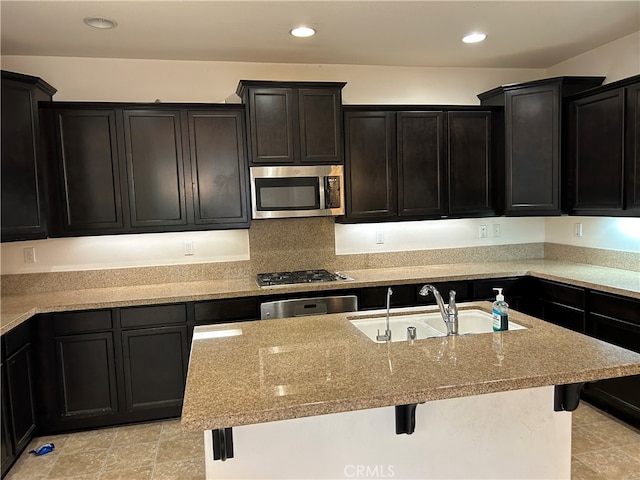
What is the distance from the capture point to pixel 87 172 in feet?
10.2

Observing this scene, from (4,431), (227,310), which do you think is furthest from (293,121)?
(4,431)

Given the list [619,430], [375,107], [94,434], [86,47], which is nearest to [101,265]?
[94,434]

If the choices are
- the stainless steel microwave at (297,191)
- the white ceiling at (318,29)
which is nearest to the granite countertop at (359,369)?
the stainless steel microwave at (297,191)

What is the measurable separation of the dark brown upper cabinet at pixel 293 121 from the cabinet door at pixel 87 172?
38.8 inches

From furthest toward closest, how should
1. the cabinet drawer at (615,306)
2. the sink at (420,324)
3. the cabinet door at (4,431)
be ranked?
the cabinet drawer at (615,306), the cabinet door at (4,431), the sink at (420,324)

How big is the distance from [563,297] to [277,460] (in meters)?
2.57

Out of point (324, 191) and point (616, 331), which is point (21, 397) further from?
point (616, 331)

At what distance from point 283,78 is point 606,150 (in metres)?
2.49

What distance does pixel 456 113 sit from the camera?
3.66m

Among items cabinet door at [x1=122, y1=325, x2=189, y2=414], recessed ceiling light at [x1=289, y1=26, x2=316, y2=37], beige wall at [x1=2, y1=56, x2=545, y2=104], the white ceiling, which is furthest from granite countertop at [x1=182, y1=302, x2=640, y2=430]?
beige wall at [x1=2, y1=56, x2=545, y2=104]

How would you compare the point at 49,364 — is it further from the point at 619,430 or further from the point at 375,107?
the point at 619,430

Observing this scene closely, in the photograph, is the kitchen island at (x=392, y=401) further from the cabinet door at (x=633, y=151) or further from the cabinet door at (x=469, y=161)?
the cabinet door at (x=469, y=161)

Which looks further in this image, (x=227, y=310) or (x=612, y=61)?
(x=612, y=61)

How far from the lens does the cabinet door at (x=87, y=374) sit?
294cm
